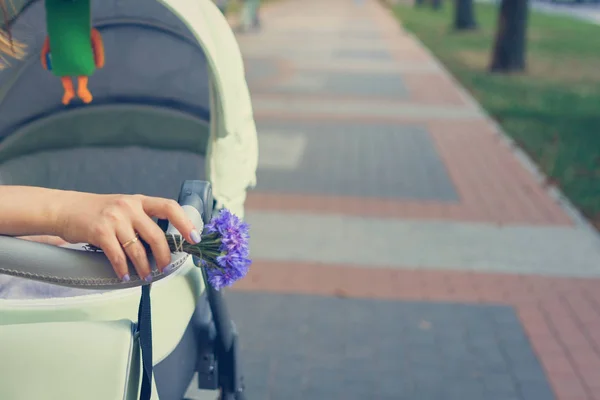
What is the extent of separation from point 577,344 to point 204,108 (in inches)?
93.0

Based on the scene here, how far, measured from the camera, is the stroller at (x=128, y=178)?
5.18 ft

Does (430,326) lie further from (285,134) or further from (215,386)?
(285,134)

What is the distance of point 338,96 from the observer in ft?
36.6

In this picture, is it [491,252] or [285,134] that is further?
[285,134]

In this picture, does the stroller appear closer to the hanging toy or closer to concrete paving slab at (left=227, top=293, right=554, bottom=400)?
the hanging toy

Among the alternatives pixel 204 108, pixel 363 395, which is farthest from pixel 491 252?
pixel 204 108

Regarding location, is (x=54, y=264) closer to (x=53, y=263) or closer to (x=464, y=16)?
(x=53, y=263)

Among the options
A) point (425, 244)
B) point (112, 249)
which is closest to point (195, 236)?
point (112, 249)

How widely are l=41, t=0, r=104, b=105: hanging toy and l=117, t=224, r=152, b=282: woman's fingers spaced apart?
1037 millimetres

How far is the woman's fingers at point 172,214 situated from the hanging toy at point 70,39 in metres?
0.97

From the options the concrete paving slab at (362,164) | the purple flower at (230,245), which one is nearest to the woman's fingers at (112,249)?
the purple flower at (230,245)

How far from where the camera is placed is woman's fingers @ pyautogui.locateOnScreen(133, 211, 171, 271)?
1481 mm

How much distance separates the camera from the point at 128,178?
3.12 m

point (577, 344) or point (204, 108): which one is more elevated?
point (204, 108)
